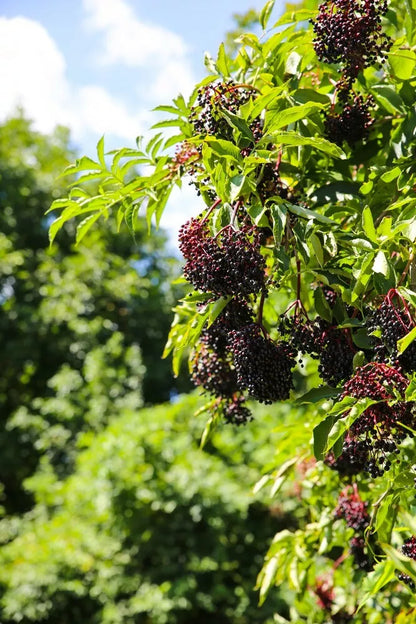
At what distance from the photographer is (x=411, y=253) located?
4.69 ft

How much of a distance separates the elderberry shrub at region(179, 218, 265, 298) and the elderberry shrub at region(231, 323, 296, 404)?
4.5 inches

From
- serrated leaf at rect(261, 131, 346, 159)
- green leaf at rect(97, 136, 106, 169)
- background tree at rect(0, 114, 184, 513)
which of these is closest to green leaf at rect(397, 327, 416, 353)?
serrated leaf at rect(261, 131, 346, 159)

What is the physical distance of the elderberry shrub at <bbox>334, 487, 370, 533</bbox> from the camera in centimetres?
202

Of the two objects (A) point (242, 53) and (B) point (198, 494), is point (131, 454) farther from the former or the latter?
(A) point (242, 53)

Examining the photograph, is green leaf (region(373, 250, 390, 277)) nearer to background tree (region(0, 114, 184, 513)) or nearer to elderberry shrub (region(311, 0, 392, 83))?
elderberry shrub (region(311, 0, 392, 83))

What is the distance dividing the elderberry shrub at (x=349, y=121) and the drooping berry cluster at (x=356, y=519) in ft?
3.67

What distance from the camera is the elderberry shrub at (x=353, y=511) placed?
2018 mm

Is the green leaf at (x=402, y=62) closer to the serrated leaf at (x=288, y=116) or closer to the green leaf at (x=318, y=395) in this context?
the serrated leaf at (x=288, y=116)

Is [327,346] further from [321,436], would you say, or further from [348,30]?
[348,30]

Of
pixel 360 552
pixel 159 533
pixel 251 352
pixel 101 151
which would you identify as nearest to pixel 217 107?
pixel 101 151

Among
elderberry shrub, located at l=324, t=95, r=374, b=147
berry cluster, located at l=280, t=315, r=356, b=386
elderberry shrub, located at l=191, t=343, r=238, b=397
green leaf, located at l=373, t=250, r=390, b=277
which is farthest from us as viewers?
elderberry shrub, located at l=191, t=343, r=238, b=397

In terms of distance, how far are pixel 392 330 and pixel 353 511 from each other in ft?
3.18

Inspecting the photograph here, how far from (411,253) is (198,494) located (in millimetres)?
5359

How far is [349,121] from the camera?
Answer: 1.66 metres
